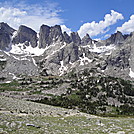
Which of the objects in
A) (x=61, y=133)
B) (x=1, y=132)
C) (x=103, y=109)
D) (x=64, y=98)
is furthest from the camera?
(x=64, y=98)

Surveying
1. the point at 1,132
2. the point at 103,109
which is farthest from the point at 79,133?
the point at 103,109

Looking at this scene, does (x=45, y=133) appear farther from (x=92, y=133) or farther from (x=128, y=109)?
(x=128, y=109)

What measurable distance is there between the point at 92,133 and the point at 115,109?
16226 centimetres

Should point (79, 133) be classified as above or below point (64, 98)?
above

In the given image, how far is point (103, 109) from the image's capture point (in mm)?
165500

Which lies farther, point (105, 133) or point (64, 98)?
point (64, 98)

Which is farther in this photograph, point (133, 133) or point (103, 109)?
point (103, 109)

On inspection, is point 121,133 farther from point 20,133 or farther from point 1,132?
point 1,132

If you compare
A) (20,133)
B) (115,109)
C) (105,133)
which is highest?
(20,133)

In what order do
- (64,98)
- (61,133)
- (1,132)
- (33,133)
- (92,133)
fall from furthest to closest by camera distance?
(64,98) < (92,133) < (61,133) < (33,133) < (1,132)

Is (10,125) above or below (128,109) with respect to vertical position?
above

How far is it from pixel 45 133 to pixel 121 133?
10.5 meters

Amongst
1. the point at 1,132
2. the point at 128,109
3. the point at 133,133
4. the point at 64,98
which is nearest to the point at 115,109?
the point at 128,109

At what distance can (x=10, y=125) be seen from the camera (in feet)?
64.3
